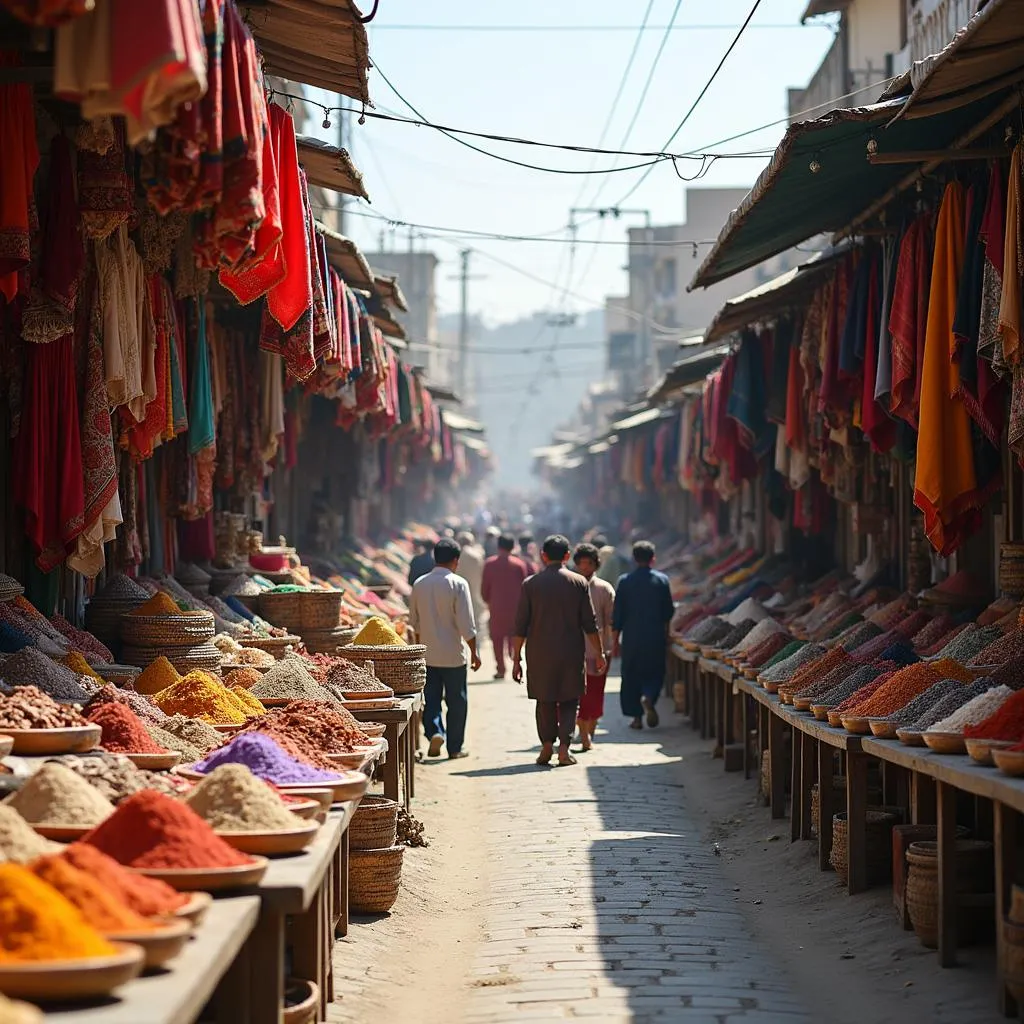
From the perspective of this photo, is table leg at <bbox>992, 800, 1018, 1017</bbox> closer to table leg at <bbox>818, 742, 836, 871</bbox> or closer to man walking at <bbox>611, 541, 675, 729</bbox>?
table leg at <bbox>818, 742, 836, 871</bbox>

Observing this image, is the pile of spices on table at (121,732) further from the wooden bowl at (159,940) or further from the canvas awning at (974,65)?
the canvas awning at (974,65)

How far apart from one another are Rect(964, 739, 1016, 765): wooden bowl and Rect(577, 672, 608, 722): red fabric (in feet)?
25.4

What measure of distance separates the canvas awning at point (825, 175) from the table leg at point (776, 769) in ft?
10.6

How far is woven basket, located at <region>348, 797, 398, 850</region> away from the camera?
7922mm

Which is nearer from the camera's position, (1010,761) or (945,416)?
(1010,761)

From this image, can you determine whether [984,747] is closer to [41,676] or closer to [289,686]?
[289,686]

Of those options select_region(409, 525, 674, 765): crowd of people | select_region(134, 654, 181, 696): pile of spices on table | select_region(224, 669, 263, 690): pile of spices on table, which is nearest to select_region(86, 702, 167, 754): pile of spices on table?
select_region(134, 654, 181, 696): pile of spices on table

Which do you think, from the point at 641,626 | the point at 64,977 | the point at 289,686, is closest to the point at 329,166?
the point at 289,686

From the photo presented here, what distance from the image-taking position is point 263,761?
18.7 ft

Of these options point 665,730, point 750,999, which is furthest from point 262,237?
point 665,730

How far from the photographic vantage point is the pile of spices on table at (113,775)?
5.14 m

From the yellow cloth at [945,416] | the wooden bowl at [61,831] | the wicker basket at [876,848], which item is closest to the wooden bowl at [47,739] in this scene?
the wooden bowl at [61,831]

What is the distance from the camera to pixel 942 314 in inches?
344

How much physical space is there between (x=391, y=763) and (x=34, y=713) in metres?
3.67
